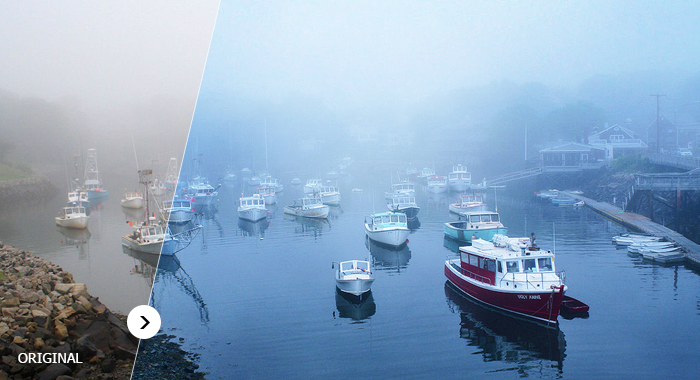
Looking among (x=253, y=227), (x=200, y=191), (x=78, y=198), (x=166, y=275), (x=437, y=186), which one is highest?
(x=78, y=198)

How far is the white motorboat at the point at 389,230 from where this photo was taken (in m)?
18.0

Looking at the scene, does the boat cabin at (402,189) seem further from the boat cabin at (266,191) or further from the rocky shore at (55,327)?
the rocky shore at (55,327)

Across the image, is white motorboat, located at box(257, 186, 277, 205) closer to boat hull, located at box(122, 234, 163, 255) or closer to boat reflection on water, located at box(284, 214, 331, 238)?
boat reflection on water, located at box(284, 214, 331, 238)

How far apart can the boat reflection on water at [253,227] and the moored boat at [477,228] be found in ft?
24.4

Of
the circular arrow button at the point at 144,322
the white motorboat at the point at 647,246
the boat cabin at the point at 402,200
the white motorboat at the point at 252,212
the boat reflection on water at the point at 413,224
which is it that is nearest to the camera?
the circular arrow button at the point at 144,322

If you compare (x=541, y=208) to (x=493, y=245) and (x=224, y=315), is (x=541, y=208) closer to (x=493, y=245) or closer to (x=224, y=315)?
(x=493, y=245)

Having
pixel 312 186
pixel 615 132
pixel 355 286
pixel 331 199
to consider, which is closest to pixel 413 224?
pixel 331 199

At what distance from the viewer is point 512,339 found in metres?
9.41

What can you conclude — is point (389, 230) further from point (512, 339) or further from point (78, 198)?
point (78, 198)

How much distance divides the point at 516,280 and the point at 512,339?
149 cm

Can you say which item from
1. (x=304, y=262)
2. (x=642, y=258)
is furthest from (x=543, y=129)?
(x=304, y=262)

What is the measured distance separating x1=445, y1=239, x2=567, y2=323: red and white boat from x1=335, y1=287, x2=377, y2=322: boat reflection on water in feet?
7.07

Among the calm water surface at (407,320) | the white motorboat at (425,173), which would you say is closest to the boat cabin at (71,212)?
the calm water surface at (407,320)

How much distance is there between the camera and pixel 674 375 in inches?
308
